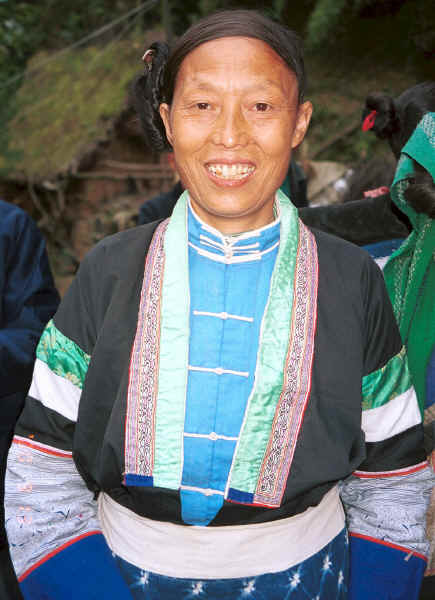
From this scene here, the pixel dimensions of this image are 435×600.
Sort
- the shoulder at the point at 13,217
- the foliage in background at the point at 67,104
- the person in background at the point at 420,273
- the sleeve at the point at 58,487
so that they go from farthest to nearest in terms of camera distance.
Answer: the foliage in background at the point at 67,104
the shoulder at the point at 13,217
the person in background at the point at 420,273
the sleeve at the point at 58,487

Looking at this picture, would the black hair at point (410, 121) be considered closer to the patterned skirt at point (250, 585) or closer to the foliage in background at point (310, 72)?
the patterned skirt at point (250, 585)

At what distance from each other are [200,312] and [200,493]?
393mm

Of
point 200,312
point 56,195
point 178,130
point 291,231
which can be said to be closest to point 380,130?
point 291,231

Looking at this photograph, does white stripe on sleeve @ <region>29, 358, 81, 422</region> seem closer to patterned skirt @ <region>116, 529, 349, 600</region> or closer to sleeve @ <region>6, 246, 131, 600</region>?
sleeve @ <region>6, 246, 131, 600</region>

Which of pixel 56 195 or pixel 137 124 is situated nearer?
pixel 137 124

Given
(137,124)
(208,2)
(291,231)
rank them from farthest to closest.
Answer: (208,2) < (137,124) < (291,231)

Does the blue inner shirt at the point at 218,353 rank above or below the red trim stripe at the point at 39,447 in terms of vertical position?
above

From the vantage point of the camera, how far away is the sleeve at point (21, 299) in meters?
1.75

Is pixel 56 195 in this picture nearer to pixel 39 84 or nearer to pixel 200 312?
pixel 39 84

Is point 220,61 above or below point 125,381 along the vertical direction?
above

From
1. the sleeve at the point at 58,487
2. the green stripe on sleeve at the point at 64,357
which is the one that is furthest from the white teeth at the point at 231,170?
the green stripe on sleeve at the point at 64,357

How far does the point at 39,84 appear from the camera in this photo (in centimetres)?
1161

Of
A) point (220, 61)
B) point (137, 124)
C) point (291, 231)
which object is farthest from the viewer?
point (137, 124)

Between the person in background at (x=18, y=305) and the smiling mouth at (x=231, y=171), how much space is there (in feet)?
3.03
